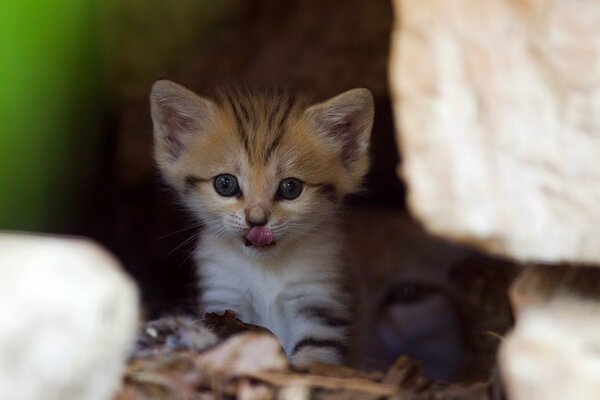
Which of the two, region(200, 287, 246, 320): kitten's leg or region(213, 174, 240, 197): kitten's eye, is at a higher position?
region(213, 174, 240, 197): kitten's eye

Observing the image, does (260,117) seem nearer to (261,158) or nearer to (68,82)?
(261,158)

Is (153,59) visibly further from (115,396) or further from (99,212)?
(115,396)

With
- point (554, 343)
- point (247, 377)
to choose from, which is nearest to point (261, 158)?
point (247, 377)

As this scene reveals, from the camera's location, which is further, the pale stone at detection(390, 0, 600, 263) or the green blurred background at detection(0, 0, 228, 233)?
the green blurred background at detection(0, 0, 228, 233)

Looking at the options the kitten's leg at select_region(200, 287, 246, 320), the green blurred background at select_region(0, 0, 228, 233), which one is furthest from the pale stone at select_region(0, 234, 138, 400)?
the kitten's leg at select_region(200, 287, 246, 320)

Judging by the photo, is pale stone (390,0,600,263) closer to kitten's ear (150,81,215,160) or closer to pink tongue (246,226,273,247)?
pink tongue (246,226,273,247)

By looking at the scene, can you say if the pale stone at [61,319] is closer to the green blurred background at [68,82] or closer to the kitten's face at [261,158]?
the green blurred background at [68,82]

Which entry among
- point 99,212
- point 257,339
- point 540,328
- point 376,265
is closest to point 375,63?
point 376,265
